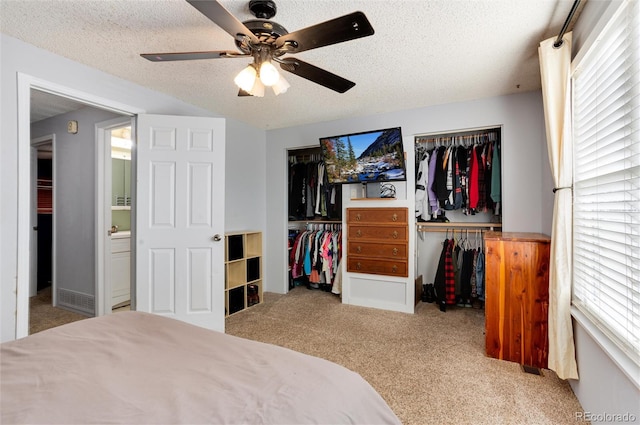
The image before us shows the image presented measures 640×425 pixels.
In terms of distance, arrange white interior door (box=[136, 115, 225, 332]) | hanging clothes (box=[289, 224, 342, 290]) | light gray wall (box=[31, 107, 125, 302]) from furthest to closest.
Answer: hanging clothes (box=[289, 224, 342, 290]) → light gray wall (box=[31, 107, 125, 302]) → white interior door (box=[136, 115, 225, 332])

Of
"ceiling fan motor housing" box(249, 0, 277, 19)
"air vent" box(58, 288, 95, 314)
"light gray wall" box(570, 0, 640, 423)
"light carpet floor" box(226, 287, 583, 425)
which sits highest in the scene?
"ceiling fan motor housing" box(249, 0, 277, 19)

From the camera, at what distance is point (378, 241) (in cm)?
A: 343

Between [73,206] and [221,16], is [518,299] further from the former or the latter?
[73,206]

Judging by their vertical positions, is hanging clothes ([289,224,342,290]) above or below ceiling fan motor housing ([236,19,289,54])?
below

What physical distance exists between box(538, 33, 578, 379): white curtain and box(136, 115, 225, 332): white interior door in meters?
2.64

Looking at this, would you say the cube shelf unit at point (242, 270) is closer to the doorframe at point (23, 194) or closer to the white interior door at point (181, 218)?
the white interior door at point (181, 218)

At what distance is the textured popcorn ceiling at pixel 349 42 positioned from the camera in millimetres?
1693

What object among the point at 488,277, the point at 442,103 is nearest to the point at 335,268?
the point at 488,277

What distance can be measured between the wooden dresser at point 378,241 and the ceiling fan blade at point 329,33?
2233 mm

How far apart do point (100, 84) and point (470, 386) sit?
144 inches

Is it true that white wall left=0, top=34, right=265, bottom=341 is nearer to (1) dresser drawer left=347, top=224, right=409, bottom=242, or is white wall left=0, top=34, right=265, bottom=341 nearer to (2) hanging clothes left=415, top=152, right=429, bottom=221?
(1) dresser drawer left=347, top=224, right=409, bottom=242

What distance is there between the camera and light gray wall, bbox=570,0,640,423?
1.24 meters

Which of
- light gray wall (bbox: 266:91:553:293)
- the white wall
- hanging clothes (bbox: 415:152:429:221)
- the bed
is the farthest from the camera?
hanging clothes (bbox: 415:152:429:221)

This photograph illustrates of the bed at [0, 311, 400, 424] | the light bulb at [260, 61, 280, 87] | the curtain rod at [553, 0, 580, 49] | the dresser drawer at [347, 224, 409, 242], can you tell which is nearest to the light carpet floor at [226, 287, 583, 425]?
the bed at [0, 311, 400, 424]
